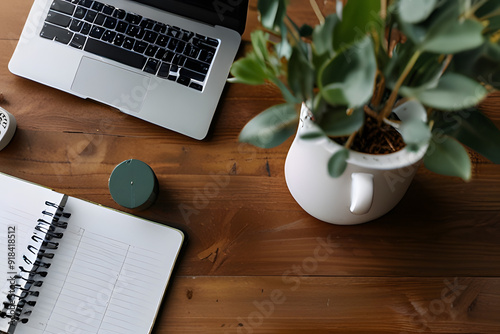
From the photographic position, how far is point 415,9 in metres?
0.34

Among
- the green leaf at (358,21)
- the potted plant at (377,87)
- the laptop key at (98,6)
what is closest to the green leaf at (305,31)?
the potted plant at (377,87)

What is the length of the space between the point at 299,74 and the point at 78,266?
0.48 meters

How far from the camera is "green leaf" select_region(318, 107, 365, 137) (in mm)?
404

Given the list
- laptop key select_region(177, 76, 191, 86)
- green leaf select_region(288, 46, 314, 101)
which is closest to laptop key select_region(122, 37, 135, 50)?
laptop key select_region(177, 76, 191, 86)

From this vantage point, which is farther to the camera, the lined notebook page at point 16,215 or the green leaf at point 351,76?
the lined notebook page at point 16,215

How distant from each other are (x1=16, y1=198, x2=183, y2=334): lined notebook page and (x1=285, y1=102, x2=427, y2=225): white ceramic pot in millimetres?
208

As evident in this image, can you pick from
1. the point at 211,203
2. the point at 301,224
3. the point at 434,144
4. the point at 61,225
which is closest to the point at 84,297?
the point at 61,225

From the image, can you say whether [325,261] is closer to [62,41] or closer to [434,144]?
[434,144]

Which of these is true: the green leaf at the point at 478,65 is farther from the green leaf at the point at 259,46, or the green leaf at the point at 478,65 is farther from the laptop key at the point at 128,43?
the laptop key at the point at 128,43

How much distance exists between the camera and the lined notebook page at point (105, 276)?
67 cm

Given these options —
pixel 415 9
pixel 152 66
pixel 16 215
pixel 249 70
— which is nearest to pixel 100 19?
pixel 152 66

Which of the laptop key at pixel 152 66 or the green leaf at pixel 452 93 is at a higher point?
→ the green leaf at pixel 452 93

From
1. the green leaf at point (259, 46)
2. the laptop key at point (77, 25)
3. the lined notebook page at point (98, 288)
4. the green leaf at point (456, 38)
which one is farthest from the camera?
the laptop key at point (77, 25)

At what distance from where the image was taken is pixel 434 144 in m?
0.45
